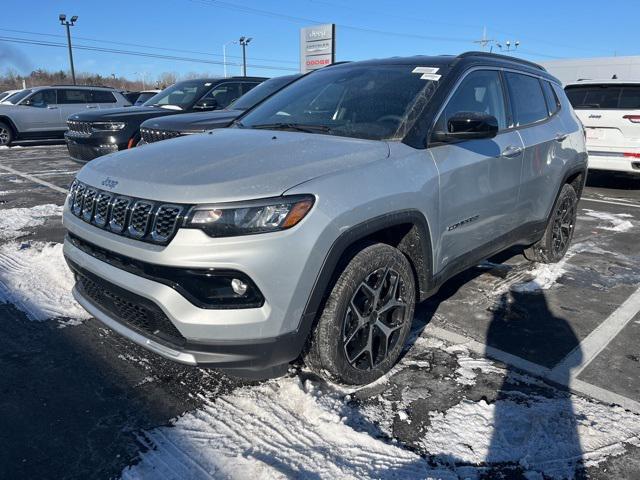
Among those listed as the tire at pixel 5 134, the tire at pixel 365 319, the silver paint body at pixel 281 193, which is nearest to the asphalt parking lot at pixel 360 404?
the tire at pixel 365 319

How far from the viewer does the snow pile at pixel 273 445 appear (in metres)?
2.20

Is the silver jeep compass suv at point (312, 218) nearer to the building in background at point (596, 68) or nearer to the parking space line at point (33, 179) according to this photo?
the parking space line at point (33, 179)

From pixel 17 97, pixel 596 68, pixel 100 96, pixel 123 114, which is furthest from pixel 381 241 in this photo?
pixel 596 68

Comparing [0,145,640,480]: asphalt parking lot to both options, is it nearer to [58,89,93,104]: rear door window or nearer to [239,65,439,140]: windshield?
[239,65,439,140]: windshield

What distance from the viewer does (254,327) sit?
2238 millimetres

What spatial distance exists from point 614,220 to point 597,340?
4223 mm

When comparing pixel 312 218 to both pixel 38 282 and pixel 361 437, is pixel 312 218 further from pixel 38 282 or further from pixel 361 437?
pixel 38 282

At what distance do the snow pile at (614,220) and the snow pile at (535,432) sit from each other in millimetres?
4562

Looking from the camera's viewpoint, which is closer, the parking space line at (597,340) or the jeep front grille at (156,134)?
the parking space line at (597,340)

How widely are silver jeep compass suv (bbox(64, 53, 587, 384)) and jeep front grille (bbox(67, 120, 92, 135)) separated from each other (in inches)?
180

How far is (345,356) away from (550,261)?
125 inches

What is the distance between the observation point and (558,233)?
4.95m

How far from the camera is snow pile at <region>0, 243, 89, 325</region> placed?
375 centimetres

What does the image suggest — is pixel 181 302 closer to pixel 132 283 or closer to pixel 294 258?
pixel 132 283
